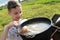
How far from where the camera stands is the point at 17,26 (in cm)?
276

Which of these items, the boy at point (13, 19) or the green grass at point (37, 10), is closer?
the boy at point (13, 19)

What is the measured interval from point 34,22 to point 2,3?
5.80m

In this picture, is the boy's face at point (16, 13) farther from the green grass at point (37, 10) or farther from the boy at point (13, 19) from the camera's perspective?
the green grass at point (37, 10)

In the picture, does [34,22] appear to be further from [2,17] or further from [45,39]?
[2,17]

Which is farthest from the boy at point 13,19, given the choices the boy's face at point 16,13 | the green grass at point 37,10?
the green grass at point 37,10

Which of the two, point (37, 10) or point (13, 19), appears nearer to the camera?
point (13, 19)

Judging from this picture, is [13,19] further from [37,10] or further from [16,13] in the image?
[37,10]

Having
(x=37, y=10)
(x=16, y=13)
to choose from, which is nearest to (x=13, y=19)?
(x=16, y=13)

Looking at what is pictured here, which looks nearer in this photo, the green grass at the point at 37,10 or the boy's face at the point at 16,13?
the boy's face at the point at 16,13

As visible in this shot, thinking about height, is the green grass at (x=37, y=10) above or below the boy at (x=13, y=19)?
below

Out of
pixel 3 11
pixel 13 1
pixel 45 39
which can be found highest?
pixel 13 1

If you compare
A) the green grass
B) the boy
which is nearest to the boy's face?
the boy

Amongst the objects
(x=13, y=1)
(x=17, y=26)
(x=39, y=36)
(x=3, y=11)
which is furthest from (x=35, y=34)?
(x=3, y=11)

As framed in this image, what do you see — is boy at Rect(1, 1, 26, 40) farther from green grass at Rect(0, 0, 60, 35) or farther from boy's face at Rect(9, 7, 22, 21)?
green grass at Rect(0, 0, 60, 35)
